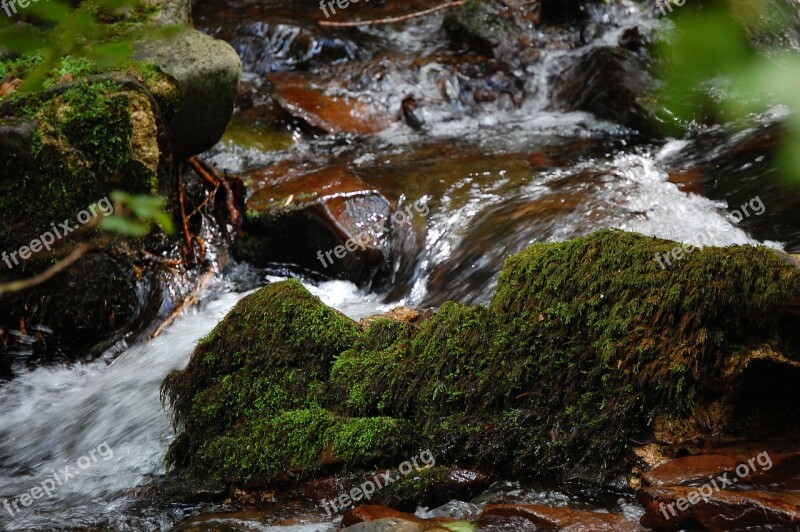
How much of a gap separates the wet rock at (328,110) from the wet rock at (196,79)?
254cm

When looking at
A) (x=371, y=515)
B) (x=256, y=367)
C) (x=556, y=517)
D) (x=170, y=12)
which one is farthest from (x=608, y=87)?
(x=371, y=515)

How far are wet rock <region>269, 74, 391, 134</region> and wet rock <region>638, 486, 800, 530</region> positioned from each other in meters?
6.93

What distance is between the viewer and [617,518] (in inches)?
111

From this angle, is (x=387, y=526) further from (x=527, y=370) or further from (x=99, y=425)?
(x=99, y=425)

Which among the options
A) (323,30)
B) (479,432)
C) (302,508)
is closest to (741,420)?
(479,432)

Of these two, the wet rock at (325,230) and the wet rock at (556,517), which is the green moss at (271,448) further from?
the wet rock at (325,230)

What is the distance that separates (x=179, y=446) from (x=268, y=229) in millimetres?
2984

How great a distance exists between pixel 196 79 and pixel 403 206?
2090mm

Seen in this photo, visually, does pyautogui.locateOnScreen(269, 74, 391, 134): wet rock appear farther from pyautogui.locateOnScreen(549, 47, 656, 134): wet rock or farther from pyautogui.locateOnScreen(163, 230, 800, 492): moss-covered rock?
pyautogui.locateOnScreen(163, 230, 800, 492): moss-covered rock

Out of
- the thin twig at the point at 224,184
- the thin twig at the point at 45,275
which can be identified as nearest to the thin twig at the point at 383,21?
the thin twig at the point at 224,184

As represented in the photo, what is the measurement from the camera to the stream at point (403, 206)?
3.93 m

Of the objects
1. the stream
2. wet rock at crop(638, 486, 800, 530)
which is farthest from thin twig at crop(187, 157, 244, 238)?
wet rock at crop(638, 486, 800, 530)

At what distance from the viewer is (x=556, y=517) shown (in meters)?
2.85

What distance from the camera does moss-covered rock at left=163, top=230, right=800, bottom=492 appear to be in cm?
308
